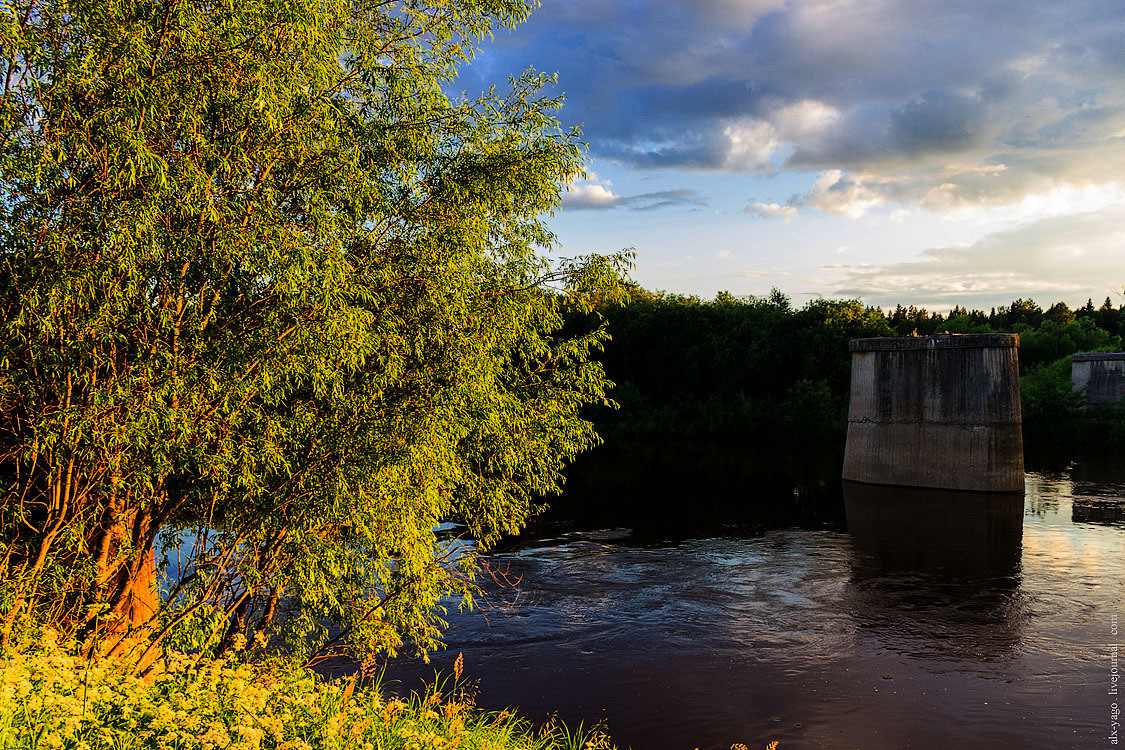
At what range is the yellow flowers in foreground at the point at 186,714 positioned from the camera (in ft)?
20.5

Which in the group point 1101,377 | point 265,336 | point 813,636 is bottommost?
point 813,636

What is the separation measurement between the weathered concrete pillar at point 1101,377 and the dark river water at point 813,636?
3083 centimetres

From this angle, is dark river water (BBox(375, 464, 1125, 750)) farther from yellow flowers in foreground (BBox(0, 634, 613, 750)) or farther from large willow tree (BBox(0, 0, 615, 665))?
yellow flowers in foreground (BBox(0, 634, 613, 750))

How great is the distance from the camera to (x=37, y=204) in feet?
34.3

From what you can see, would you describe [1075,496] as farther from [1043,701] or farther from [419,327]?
[419,327]

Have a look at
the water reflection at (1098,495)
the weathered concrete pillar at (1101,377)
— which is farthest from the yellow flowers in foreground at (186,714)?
the weathered concrete pillar at (1101,377)

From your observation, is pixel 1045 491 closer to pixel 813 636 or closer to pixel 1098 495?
pixel 1098 495

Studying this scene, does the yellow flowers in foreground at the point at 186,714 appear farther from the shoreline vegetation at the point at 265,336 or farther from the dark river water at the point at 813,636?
the dark river water at the point at 813,636

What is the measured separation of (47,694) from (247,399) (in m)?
5.08

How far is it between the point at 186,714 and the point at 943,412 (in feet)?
110

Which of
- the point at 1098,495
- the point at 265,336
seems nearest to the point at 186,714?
the point at 265,336

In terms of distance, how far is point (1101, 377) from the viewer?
184 feet

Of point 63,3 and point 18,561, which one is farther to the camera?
point 18,561

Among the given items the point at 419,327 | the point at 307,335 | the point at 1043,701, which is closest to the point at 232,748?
the point at 307,335
